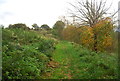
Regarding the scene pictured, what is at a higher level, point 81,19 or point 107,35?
point 81,19

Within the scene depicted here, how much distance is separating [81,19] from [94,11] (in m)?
1.70

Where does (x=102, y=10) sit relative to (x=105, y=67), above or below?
above

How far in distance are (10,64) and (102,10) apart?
43.3 feet

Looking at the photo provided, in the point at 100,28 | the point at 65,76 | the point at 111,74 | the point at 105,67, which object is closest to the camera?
the point at 111,74

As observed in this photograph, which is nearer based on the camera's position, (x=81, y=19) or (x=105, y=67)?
(x=105, y=67)

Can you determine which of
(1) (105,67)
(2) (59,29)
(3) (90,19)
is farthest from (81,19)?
(2) (59,29)

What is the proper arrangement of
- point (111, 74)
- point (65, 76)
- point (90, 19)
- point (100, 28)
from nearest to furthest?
point (111, 74) < point (65, 76) < point (100, 28) < point (90, 19)

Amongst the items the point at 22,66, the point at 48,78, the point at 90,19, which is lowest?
the point at 48,78

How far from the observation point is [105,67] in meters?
8.35

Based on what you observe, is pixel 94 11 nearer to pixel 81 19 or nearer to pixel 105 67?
pixel 81 19

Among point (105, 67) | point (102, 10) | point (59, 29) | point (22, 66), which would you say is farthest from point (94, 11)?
point (59, 29)

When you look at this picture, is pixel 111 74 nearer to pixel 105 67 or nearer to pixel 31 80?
pixel 105 67

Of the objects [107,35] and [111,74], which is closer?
[111,74]

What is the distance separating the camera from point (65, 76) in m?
7.70
